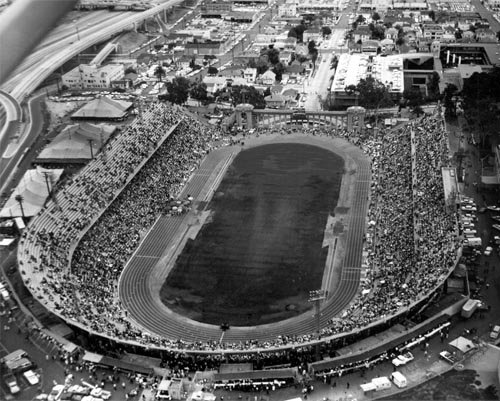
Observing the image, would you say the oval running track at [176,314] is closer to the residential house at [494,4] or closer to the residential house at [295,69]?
the residential house at [295,69]

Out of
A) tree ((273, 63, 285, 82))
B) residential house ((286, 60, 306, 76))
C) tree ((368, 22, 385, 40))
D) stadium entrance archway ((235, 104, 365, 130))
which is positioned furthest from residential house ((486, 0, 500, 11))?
stadium entrance archway ((235, 104, 365, 130))

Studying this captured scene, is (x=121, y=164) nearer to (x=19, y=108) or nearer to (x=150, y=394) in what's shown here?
(x=19, y=108)

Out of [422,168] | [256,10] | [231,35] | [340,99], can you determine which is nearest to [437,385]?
[422,168]

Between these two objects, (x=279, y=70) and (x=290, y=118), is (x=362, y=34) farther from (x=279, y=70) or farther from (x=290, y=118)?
(x=290, y=118)

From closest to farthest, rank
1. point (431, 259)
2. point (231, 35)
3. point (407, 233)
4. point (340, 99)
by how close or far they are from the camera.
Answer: point (431, 259) < point (407, 233) < point (340, 99) < point (231, 35)

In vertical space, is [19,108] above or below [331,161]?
above

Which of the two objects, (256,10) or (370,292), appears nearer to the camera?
(370,292)

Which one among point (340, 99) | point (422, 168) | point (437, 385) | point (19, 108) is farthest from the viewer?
point (340, 99)

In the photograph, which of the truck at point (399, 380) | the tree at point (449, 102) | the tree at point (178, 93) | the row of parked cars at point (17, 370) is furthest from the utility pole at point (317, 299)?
the tree at point (178, 93)
